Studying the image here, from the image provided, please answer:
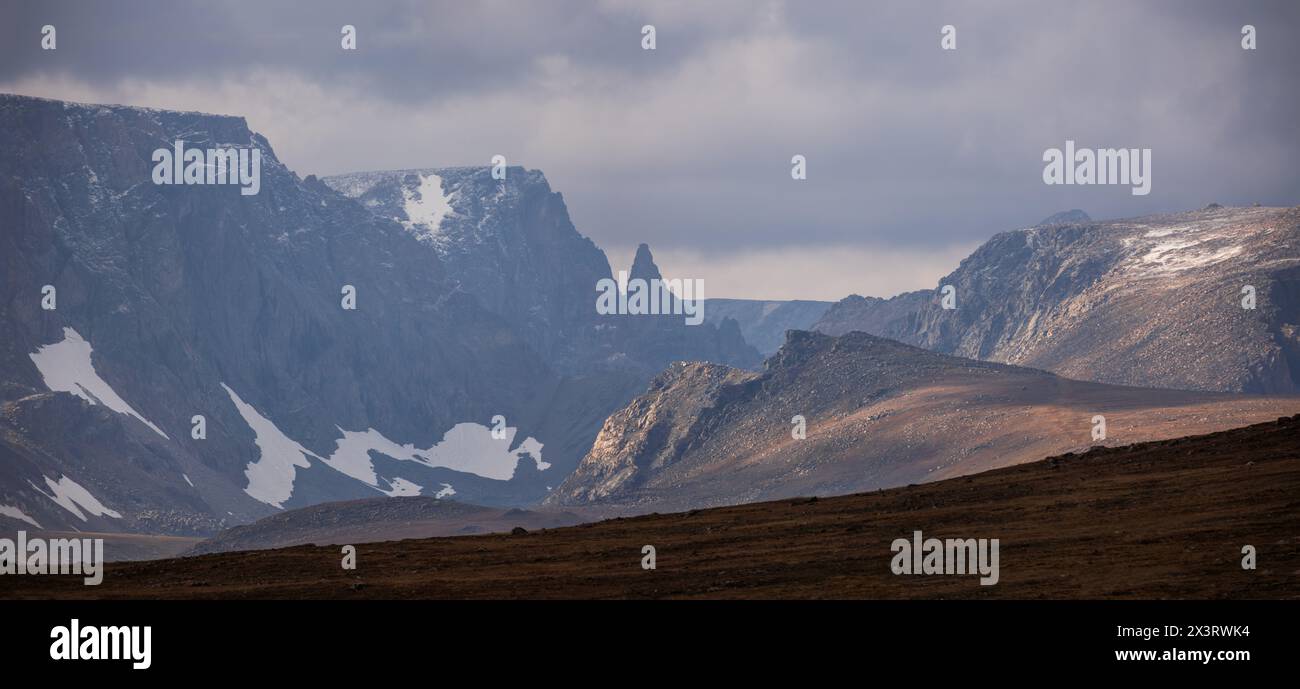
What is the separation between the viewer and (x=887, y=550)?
112 meters

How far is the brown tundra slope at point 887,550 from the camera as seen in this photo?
95.8 metres

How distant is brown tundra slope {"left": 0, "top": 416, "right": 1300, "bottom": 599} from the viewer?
314 ft
